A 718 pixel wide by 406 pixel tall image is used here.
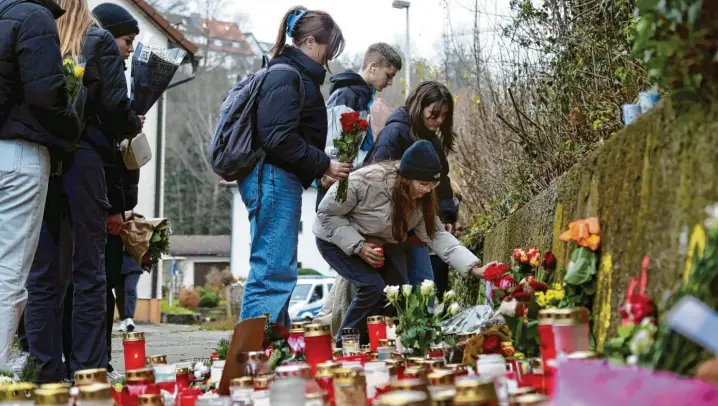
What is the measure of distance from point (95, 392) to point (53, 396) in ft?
0.39

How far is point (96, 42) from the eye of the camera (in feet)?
17.8

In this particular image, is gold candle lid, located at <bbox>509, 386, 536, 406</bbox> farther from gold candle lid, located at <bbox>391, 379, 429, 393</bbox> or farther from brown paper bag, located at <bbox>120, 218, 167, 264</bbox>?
brown paper bag, located at <bbox>120, 218, 167, 264</bbox>

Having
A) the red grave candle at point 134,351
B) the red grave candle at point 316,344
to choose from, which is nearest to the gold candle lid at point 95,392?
the red grave candle at point 316,344

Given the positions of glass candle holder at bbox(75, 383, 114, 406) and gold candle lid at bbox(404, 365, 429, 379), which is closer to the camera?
glass candle holder at bbox(75, 383, 114, 406)

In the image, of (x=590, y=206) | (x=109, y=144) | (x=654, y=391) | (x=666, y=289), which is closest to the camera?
(x=654, y=391)

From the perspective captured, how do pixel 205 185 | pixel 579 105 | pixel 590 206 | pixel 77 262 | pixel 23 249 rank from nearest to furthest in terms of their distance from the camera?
pixel 590 206 → pixel 23 249 → pixel 77 262 → pixel 579 105 → pixel 205 185

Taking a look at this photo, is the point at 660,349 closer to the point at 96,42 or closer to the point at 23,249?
the point at 23,249

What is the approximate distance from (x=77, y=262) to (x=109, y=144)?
31.6 inches

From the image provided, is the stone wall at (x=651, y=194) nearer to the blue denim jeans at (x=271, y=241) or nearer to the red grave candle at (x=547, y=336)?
the red grave candle at (x=547, y=336)

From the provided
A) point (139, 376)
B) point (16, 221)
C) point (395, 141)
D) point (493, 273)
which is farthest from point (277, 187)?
point (139, 376)

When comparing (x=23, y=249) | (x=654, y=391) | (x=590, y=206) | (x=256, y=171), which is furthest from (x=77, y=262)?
(x=654, y=391)

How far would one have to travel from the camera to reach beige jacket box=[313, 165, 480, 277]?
6.46 metres

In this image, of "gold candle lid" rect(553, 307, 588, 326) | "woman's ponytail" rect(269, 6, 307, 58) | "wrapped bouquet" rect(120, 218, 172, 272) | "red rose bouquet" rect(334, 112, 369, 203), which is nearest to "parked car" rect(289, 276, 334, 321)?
"wrapped bouquet" rect(120, 218, 172, 272)

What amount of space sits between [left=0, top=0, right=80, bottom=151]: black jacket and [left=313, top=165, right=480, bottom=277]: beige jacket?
2174 millimetres
